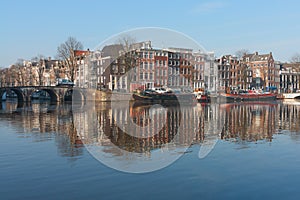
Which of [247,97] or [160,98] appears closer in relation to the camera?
[160,98]

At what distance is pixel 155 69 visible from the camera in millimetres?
86250

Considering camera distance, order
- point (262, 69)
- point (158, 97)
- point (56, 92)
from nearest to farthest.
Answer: point (158, 97)
point (56, 92)
point (262, 69)

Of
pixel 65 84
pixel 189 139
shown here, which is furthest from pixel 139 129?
pixel 65 84

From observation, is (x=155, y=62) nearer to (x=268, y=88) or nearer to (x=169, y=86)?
(x=169, y=86)

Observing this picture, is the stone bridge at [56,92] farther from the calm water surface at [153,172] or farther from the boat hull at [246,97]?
the calm water surface at [153,172]

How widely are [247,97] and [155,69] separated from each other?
2212cm

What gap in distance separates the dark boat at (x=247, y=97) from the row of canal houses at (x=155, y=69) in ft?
29.3

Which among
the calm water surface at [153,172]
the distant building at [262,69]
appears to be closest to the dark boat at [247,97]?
the distant building at [262,69]

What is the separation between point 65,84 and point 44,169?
64886 mm

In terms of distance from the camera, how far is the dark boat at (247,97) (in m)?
79.6

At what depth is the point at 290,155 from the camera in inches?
642

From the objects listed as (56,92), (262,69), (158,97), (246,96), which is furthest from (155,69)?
(262,69)

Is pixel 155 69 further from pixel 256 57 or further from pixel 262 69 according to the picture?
pixel 256 57

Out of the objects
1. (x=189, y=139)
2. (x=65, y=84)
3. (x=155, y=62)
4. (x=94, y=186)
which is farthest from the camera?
(x=155, y=62)
